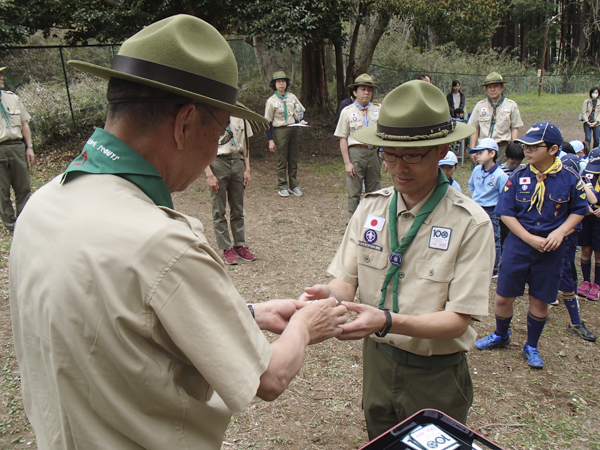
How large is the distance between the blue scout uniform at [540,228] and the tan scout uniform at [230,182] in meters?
3.48

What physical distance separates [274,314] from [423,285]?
70 cm

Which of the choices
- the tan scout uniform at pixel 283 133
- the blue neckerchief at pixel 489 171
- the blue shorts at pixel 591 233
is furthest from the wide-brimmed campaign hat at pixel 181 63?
the tan scout uniform at pixel 283 133

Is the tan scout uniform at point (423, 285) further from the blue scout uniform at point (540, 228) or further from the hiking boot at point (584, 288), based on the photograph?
the hiking boot at point (584, 288)

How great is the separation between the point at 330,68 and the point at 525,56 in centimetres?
3512

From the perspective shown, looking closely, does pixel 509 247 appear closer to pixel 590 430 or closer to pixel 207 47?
pixel 590 430

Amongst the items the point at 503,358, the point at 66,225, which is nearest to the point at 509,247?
the point at 503,358

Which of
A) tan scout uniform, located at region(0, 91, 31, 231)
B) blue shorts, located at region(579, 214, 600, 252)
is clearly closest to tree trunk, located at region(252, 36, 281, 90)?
tan scout uniform, located at region(0, 91, 31, 231)

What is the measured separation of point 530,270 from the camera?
4070mm

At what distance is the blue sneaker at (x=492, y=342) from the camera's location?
4.42 m

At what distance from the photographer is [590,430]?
332 centimetres

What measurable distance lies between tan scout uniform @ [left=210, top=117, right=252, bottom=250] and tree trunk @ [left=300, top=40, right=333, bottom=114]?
10436 mm

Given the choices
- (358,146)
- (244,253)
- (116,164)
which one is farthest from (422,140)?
(358,146)

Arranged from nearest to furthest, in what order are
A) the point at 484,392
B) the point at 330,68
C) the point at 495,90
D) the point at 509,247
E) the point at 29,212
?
the point at 29,212 → the point at 484,392 → the point at 509,247 → the point at 495,90 → the point at 330,68

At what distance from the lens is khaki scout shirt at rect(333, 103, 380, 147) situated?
730cm
